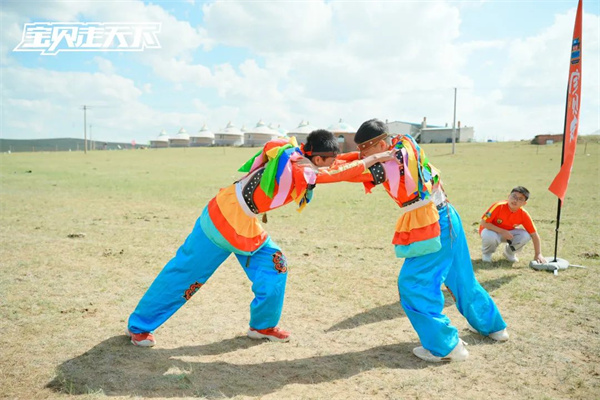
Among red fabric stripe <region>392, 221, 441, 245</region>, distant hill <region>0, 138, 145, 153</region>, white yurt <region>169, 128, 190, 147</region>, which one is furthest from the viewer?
white yurt <region>169, 128, 190, 147</region>

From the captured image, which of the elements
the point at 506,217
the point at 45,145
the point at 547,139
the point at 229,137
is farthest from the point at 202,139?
the point at 506,217

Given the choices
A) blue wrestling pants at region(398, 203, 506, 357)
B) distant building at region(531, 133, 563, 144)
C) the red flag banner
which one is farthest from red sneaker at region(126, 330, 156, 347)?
distant building at region(531, 133, 563, 144)

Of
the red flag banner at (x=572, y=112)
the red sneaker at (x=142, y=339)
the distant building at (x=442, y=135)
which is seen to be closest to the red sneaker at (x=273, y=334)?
the red sneaker at (x=142, y=339)

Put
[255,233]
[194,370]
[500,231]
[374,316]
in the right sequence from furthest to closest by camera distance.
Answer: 1. [500,231]
2. [374,316]
3. [255,233]
4. [194,370]

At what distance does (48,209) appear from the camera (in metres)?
12.3

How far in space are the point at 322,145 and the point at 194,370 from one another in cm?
227

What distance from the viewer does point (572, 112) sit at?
265 inches

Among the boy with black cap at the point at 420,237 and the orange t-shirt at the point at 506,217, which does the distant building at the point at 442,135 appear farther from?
the boy with black cap at the point at 420,237

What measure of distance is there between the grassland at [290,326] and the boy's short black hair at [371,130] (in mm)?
2043

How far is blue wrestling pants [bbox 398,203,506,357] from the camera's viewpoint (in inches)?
157

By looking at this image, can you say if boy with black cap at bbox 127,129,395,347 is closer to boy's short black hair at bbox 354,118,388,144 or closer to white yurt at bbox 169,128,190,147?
boy's short black hair at bbox 354,118,388,144

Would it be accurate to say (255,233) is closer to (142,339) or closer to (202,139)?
(142,339)

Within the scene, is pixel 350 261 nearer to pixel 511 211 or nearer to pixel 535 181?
pixel 511 211

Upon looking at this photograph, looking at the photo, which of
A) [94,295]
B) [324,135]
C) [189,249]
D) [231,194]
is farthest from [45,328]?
[324,135]
